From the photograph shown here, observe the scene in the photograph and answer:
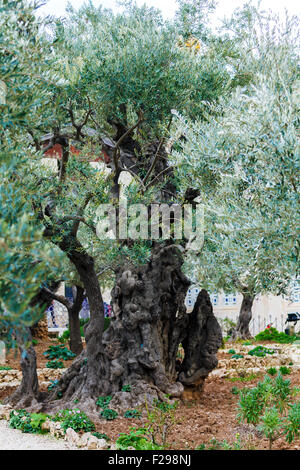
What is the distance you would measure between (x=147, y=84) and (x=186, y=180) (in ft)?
6.50

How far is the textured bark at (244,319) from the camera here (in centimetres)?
2289

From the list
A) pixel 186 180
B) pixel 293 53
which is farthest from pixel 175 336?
pixel 293 53

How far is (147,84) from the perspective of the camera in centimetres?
904

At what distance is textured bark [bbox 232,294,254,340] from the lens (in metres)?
22.9

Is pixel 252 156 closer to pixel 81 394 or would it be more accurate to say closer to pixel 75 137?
pixel 75 137

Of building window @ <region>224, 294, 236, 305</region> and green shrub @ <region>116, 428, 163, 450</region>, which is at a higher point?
building window @ <region>224, 294, 236, 305</region>

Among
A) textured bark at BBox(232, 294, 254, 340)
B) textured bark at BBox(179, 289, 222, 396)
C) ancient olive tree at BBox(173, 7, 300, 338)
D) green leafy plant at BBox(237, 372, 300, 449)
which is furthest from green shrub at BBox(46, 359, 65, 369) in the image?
textured bark at BBox(232, 294, 254, 340)

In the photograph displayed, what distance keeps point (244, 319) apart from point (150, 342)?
43.6 feet

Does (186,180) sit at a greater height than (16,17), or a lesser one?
lesser

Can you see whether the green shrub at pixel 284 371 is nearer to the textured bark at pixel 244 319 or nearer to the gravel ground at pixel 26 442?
the gravel ground at pixel 26 442

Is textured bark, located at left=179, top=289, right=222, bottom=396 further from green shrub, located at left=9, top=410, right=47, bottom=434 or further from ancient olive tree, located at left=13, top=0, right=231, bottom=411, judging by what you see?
green shrub, located at left=9, top=410, right=47, bottom=434

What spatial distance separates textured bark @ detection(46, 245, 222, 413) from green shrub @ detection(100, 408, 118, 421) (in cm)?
31

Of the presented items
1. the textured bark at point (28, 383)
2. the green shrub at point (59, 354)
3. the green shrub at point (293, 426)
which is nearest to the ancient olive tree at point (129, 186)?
the textured bark at point (28, 383)

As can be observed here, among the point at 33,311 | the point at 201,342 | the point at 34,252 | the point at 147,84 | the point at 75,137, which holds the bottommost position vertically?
the point at 201,342
